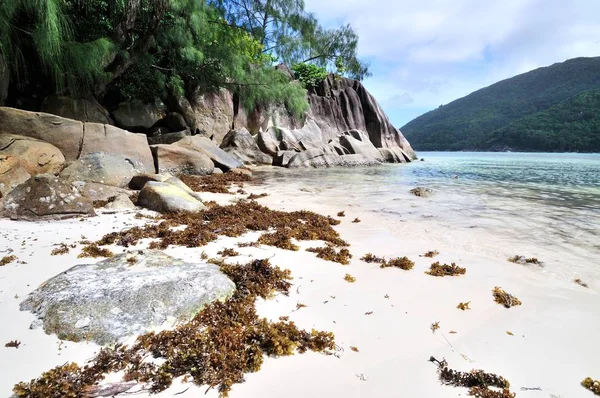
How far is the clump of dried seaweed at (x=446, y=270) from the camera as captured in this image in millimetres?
3402

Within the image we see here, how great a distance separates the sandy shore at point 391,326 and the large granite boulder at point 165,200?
1.50 m

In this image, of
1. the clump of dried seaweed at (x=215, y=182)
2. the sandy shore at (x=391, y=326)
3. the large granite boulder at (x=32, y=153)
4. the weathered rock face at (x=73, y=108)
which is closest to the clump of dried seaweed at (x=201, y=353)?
the sandy shore at (x=391, y=326)

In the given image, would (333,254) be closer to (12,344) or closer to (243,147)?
(12,344)

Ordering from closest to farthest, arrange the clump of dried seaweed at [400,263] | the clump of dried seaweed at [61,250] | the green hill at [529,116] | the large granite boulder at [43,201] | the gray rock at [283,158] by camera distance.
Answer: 1. the clump of dried seaweed at [61,250]
2. the clump of dried seaweed at [400,263]
3. the large granite boulder at [43,201]
4. the gray rock at [283,158]
5. the green hill at [529,116]

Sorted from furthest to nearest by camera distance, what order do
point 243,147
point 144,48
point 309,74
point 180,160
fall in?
point 309,74 → point 243,147 → point 144,48 → point 180,160

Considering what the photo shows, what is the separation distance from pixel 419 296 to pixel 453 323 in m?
0.47

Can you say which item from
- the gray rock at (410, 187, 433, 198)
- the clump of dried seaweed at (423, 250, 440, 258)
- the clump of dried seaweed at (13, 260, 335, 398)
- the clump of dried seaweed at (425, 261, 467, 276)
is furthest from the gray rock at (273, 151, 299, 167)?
the clump of dried seaweed at (13, 260, 335, 398)

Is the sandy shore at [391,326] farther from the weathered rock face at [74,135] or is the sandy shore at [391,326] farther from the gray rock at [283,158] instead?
the gray rock at [283,158]

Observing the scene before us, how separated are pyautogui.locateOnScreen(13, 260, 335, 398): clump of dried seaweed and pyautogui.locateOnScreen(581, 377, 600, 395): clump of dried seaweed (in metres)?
1.45

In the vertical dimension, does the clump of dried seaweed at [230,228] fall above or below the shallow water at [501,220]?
above

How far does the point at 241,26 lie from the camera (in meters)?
16.3

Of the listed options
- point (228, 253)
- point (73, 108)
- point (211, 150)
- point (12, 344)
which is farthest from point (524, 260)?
point (73, 108)

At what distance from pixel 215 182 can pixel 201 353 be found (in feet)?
26.7

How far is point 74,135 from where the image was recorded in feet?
26.6
